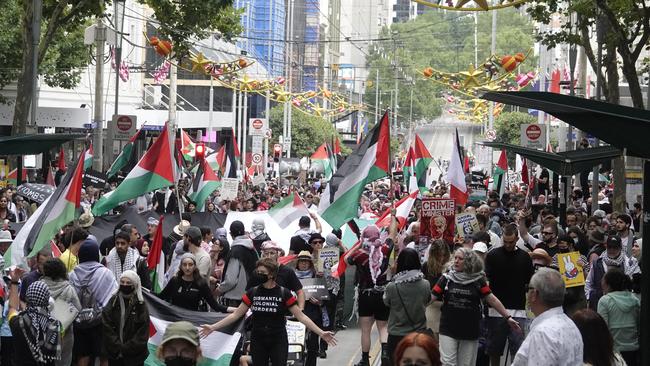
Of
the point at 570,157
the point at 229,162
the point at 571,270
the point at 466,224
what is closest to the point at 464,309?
the point at 571,270

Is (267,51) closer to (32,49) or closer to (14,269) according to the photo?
(32,49)

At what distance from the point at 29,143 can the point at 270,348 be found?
3.01 meters

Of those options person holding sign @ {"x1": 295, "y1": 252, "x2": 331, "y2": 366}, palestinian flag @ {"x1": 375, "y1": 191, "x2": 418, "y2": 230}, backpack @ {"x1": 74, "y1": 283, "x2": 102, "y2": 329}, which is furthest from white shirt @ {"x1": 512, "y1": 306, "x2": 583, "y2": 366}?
palestinian flag @ {"x1": 375, "y1": 191, "x2": 418, "y2": 230}

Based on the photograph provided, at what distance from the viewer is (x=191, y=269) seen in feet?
38.7

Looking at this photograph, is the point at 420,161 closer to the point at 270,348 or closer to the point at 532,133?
the point at 532,133

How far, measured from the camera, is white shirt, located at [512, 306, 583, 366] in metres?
7.10

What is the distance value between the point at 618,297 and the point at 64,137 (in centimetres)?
529

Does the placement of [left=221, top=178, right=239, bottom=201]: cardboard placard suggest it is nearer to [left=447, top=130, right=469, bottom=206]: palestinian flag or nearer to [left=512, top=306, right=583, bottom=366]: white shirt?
[left=447, top=130, right=469, bottom=206]: palestinian flag

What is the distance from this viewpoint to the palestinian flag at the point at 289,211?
59.5 ft

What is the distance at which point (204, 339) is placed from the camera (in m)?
11.5

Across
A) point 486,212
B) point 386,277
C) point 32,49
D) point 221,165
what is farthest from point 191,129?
point 386,277

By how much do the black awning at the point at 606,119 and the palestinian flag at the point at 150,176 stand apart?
360 inches

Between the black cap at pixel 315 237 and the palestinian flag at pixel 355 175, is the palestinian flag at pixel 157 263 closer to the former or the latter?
the black cap at pixel 315 237

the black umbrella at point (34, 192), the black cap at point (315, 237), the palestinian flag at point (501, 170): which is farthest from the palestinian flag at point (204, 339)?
the palestinian flag at point (501, 170)
